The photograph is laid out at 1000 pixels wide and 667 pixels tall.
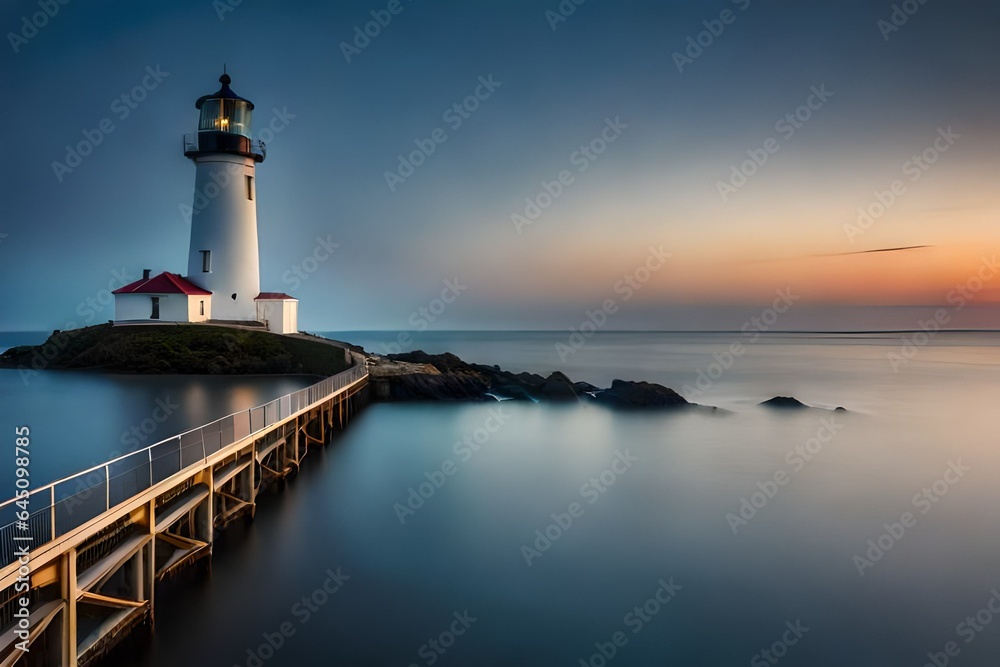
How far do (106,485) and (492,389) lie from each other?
73.7ft

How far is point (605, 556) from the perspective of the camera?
967cm

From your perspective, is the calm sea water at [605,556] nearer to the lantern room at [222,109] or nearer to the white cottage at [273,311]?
the white cottage at [273,311]

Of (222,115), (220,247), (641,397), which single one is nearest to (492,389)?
(641,397)

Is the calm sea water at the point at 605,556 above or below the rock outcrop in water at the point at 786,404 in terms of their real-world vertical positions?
below

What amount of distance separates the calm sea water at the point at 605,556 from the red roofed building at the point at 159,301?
1321 centimetres

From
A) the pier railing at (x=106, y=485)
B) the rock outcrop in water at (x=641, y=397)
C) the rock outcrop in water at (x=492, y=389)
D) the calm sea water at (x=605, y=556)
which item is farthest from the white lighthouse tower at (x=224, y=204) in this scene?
the pier railing at (x=106, y=485)

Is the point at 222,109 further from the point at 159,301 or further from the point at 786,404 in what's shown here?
the point at 786,404

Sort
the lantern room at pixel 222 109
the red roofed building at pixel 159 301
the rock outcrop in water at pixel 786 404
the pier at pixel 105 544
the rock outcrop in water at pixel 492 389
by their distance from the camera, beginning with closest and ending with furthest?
the pier at pixel 105 544
the rock outcrop in water at pixel 492 389
the rock outcrop in water at pixel 786 404
the red roofed building at pixel 159 301
the lantern room at pixel 222 109

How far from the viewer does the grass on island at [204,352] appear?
2634 centimetres

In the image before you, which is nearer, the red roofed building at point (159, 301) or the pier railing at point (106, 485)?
the pier railing at point (106, 485)

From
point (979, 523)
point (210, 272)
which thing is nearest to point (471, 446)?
point (979, 523)

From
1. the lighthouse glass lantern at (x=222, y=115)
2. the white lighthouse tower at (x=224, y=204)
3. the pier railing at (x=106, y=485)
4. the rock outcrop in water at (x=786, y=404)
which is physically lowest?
the rock outcrop in water at (x=786, y=404)

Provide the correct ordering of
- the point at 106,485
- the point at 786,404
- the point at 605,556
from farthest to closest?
1. the point at 786,404
2. the point at 605,556
3. the point at 106,485

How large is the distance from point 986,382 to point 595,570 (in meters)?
39.2
